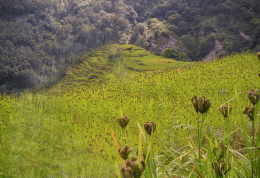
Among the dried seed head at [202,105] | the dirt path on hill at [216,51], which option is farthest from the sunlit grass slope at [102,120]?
the dirt path on hill at [216,51]

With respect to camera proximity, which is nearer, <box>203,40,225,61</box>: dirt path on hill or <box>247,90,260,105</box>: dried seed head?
<box>247,90,260,105</box>: dried seed head

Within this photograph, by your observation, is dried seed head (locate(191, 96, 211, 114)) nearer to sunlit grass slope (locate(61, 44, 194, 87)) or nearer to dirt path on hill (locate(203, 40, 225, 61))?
sunlit grass slope (locate(61, 44, 194, 87))

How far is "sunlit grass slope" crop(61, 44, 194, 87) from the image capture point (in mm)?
9773

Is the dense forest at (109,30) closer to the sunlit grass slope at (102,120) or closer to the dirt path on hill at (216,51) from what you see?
the dirt path on hill at (216,51)

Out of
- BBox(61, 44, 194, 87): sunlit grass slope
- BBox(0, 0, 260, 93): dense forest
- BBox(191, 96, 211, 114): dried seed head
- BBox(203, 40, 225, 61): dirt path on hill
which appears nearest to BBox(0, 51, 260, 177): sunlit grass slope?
BBox(191, 96, 211, 114): dried seed head

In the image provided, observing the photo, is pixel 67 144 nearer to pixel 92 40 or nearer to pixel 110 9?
pixel 92 40

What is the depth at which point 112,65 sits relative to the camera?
11.5 meters

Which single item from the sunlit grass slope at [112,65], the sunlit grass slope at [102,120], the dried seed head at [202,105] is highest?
the dried seed head at [202,105]

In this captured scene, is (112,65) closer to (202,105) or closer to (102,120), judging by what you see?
(102,120)

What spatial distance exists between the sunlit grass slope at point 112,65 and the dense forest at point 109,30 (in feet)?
5.14

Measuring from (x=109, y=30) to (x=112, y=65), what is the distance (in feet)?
29.9

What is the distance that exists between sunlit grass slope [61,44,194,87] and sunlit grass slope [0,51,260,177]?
98.1 inches

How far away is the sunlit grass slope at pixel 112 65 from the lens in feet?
32.1

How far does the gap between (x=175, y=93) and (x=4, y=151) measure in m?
4.80
